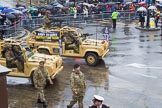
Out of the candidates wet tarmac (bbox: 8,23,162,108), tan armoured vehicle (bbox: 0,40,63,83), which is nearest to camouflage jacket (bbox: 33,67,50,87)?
wet tarmac (bbox: 8,23,162,108)

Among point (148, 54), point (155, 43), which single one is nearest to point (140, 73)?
point (148, 54)

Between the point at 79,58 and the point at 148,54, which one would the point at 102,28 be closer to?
the point at 148,54

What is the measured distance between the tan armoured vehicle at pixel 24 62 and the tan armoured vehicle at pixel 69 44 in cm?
285

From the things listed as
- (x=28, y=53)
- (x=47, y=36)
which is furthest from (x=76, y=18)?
(x=28, y=53)

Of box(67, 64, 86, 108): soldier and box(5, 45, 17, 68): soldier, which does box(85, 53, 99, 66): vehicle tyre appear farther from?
box(67, 64, 86, 108): soldier

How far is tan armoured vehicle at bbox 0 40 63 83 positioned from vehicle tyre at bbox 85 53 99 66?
9.20 ft

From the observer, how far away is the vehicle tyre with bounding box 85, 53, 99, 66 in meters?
19.0

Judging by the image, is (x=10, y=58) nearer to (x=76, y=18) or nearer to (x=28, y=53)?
(x=28, y=53)

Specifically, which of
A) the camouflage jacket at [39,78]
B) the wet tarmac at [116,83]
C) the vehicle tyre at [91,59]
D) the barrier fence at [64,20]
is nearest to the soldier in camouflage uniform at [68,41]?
the vehicle tyre at [91,59]

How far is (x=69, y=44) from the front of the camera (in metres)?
19.6

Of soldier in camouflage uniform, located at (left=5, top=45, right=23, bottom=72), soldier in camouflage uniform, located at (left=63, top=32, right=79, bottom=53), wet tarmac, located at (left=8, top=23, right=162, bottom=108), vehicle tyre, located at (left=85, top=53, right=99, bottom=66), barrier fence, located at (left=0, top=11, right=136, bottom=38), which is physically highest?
barrier fence, located at (left=0, top=11, right=136, bottom=38)

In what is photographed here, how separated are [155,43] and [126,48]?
268 cm

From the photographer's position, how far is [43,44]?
20.1m

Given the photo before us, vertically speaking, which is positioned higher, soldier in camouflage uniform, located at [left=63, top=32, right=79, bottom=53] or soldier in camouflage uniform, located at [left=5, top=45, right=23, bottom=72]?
soldier in camouflage uniform, located at [left=63, top=32, right=79, bottom=53]
